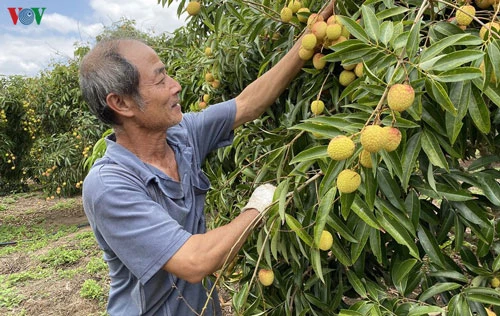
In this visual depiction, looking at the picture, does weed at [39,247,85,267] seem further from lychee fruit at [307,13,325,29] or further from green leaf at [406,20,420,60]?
green leaf at [406,20,420,60]

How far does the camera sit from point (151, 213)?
1.12 meters

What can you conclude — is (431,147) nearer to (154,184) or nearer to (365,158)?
(365,158)

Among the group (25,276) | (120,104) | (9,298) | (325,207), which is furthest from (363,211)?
(25,276)

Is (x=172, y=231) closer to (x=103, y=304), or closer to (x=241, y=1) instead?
(x=241, y=1)

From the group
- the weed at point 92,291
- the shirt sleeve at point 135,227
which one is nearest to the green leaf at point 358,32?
the shirt sleeve at point 135,227

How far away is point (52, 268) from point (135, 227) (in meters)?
3.23

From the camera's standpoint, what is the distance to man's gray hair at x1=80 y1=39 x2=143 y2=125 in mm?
1305

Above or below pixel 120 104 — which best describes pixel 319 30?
above

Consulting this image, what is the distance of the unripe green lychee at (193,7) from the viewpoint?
1496 millimetres

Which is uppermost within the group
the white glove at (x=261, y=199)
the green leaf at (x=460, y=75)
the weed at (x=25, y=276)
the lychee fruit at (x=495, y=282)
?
the green leaf at (x=460, y=75)

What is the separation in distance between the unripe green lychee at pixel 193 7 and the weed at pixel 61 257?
128 inches

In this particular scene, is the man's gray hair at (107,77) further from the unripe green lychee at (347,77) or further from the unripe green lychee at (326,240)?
the unripe green lychee at (326,240)

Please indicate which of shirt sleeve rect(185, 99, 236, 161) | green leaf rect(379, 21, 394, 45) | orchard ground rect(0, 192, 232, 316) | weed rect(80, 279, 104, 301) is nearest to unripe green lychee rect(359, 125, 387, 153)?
green leaf rect(379, 21, 394, 45)

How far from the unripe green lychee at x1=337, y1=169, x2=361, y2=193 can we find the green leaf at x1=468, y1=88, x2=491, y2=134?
0.74ft
